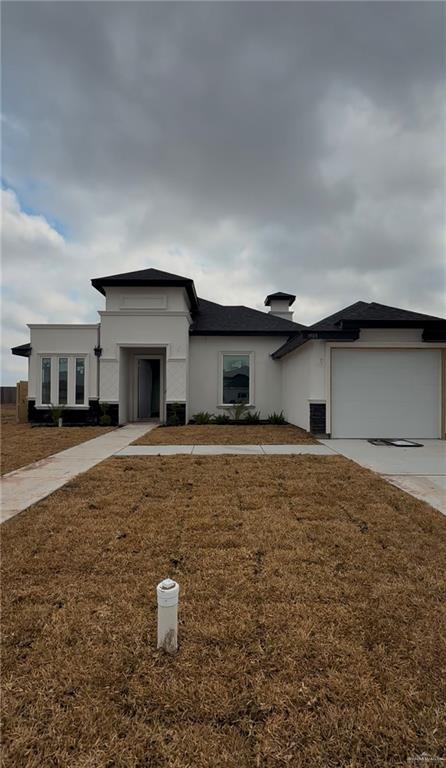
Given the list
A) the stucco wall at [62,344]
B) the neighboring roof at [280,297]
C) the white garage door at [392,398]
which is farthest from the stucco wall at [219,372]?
the neighboring roof at [280,297]

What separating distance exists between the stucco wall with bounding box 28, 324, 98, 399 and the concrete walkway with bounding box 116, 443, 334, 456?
577 centimetres

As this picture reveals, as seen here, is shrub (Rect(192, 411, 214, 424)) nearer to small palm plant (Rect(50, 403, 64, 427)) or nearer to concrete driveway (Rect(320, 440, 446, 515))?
small palm plant (Rect(50, 403, 64, 427))

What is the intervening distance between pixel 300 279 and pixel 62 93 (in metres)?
12.8

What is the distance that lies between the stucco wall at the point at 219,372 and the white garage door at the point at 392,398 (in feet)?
14.9

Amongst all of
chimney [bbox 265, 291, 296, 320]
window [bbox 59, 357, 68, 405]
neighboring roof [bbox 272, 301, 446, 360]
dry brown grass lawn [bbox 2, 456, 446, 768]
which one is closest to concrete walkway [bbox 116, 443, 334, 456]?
neighboring roof [bbox 272, 301, 446, 360]

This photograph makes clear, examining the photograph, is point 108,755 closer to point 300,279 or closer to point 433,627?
point 433,627

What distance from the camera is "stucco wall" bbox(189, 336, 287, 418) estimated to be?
1398 cm

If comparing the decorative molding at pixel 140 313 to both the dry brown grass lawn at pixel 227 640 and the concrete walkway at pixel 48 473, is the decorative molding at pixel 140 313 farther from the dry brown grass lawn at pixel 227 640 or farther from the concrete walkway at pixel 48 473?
the dry brown grass lawn at pixel 227 640

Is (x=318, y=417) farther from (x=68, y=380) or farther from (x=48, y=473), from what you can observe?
(x=68, y=380)

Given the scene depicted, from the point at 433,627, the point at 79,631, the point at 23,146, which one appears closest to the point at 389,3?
the point at 23,146

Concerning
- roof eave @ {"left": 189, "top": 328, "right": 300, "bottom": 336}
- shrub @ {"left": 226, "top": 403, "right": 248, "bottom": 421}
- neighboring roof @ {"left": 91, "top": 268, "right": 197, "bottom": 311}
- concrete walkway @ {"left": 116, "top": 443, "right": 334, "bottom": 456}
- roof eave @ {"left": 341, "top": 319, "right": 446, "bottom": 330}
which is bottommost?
concrete walkway @ {"left": 116, "top": 443, "right": 334, "bottom": 456}

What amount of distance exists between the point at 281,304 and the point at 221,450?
42.6 ft

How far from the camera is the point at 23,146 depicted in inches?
382

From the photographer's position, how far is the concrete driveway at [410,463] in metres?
4.80
